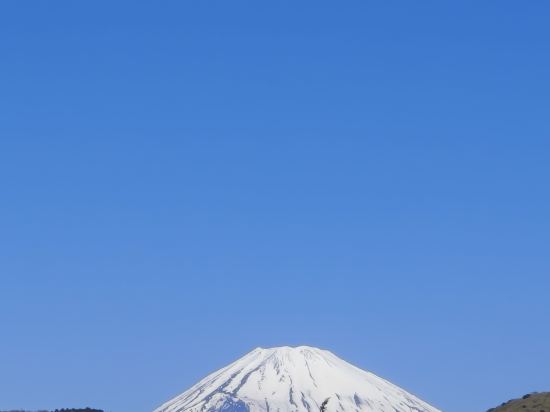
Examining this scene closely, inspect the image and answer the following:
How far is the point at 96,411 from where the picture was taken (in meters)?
191

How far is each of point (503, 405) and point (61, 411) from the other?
85075 millimetres

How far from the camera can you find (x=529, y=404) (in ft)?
424

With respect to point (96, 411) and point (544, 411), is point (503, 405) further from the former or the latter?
point (96, 411)

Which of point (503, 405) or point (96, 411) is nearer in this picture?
point (503, 405)

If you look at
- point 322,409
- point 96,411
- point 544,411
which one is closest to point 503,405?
point 544,411

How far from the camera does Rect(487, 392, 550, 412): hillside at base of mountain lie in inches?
4998

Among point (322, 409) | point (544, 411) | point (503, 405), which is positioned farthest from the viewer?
point (503, 405)

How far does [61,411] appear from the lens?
632 feet

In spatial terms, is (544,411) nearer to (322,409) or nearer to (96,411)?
(322,409)

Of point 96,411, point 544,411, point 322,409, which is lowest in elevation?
point 322,409

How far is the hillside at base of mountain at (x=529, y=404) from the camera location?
416ft

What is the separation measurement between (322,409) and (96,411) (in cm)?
11494

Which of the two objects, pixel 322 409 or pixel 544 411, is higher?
pixel 544 411

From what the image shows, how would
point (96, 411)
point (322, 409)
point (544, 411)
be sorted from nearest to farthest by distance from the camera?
point (322, 409), point (544, 411), point (96, 411)
